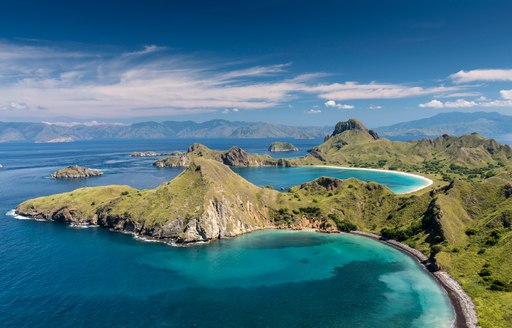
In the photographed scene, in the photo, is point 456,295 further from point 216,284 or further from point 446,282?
point 216,284

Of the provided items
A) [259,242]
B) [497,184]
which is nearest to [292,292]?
[259,242]

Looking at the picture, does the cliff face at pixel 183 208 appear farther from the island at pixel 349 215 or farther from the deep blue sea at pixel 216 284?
the deep blue sea at pixel 216 284

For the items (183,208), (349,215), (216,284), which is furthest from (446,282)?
(183,208)

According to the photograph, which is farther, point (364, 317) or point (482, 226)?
point (482, 226)

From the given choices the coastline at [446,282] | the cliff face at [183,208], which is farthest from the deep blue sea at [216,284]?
the cliff face at [183,208]

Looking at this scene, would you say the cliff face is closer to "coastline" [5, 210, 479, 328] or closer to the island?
the island

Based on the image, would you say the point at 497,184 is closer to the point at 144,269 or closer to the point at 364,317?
the point at 364,317
